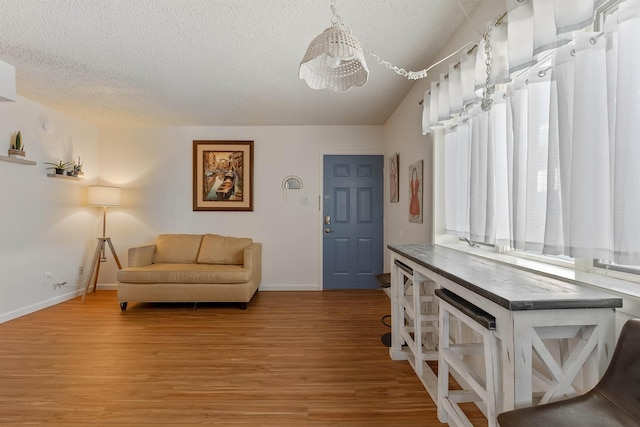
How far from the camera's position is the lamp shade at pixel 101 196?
373 centimetres

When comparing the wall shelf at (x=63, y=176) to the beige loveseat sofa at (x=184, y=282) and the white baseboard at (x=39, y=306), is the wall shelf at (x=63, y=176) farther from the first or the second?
the white baseboard at (x=39, y=306)

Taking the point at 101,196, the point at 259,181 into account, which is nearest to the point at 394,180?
the point at 259,181

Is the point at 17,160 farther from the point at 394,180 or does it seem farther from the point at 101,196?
the point at 394,180

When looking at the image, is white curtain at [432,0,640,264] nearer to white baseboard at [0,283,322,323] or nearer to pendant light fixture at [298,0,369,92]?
pendant light fixture at [298,0,369,92]

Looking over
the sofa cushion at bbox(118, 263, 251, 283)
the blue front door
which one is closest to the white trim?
the blue front door

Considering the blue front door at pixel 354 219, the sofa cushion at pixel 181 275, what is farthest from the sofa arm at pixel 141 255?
the blue front door at pixel 354 219

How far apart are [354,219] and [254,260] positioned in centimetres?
152

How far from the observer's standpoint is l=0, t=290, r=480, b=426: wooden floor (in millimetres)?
1602

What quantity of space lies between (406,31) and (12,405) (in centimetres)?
337

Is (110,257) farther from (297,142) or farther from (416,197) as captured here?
(416,197)

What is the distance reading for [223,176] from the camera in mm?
4160

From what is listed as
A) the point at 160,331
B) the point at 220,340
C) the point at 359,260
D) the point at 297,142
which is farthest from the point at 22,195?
the point at 359,260

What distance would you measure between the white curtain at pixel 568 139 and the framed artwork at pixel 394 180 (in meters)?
1.89

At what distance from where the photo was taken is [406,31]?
2.00 m
